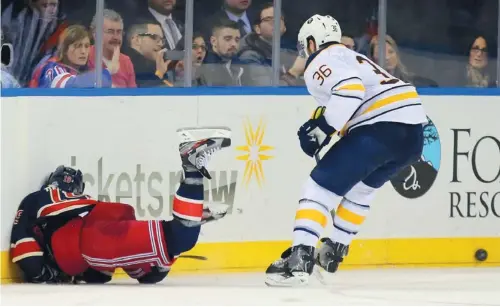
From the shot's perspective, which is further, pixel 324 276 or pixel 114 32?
pixel 114 32

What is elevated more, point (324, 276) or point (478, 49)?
point (478, 49)

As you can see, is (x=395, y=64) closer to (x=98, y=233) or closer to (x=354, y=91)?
(x=354, y=91)

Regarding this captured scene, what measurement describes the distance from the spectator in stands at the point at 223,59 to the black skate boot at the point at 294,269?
150 centimetres

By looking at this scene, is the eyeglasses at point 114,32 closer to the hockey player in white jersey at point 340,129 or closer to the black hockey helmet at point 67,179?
the black hockey helmet at point 67,179

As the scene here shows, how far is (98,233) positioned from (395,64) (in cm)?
232

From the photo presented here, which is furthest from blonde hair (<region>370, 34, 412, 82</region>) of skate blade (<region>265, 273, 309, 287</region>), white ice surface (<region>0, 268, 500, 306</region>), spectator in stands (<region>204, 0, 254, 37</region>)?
skate blade (<region>265, 273, 309, 287</region>)

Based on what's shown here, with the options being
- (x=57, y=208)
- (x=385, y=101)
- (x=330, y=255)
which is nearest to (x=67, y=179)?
(x=57, y=208)

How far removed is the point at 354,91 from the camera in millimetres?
5988

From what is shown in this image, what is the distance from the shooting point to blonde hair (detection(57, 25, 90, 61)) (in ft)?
22.9

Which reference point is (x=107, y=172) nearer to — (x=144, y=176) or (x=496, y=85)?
(x=144, y=176)

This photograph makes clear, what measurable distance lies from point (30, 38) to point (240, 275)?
4.93 ft

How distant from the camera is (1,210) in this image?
20.5 ft

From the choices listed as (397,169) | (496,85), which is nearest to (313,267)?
(397,169)

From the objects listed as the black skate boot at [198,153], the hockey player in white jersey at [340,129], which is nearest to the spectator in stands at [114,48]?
the black skate boot at [198,153]
